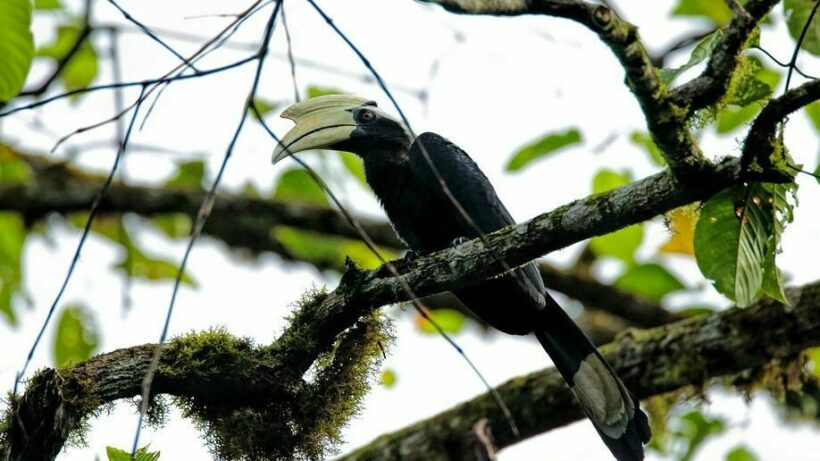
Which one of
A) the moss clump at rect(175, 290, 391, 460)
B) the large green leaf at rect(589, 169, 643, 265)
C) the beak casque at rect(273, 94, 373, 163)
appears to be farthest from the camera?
the large green leaf at rect(589, 169, 643, 265)

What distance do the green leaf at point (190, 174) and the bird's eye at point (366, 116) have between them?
1.75 metres

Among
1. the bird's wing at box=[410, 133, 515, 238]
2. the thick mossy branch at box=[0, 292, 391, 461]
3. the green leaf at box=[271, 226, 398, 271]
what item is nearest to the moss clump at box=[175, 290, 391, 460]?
the thick mossy branch at box=[0, 292, 391, 461]

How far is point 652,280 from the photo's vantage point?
6.40 m

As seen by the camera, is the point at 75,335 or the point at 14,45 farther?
the point at 75,335

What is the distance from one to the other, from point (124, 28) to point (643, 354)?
9.76ft

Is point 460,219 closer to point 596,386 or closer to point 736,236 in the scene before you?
point 596,386

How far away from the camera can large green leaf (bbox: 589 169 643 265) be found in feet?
19.4

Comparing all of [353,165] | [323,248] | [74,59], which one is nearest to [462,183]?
[353,165]

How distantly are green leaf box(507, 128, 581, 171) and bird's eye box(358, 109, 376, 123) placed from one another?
2.52 ft

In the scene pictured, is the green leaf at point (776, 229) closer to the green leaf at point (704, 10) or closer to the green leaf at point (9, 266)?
the green leaf at point (704, 10)

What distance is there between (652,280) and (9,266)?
12.9ft

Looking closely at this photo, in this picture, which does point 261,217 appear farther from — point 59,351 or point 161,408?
point 161,408

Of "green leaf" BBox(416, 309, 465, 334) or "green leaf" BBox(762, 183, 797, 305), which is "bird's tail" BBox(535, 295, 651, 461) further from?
"green leaf" BBox(416, 309, 465, 334)

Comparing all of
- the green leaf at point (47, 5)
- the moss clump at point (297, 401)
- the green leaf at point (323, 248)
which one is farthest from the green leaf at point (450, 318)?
the moss clump at point (297, 401)
